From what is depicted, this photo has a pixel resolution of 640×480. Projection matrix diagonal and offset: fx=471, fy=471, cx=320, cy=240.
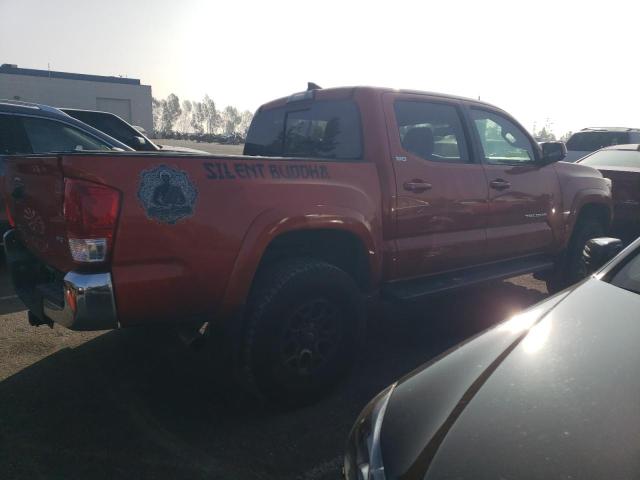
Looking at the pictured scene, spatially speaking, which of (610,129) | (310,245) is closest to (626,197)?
(310,245)

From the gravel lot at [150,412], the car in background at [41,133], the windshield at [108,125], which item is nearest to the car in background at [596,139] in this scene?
Result: the gravel lot at [150,412]

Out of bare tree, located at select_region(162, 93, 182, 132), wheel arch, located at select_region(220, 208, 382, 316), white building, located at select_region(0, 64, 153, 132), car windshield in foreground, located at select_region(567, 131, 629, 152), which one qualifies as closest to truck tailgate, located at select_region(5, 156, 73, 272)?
wheel arch, located at select_region(220, 208, 382, 316)

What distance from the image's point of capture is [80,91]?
47.3 meters

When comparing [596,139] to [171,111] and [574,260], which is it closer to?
[574,260]

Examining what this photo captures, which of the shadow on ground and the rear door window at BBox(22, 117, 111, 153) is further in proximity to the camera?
the rear door window at BBox(22, 117, 111, 153)

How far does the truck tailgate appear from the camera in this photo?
8.05 feet

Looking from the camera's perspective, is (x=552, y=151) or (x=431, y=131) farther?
(x=552, y=151)

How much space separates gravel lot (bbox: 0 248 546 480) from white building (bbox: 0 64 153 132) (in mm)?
48409

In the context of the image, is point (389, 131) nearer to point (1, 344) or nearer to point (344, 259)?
point (344, 259)

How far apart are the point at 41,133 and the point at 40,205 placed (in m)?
3.45

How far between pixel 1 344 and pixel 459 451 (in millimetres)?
3748

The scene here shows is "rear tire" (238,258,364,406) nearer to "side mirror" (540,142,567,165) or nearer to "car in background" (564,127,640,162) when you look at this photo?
"side mirror" (540,142,567,165)

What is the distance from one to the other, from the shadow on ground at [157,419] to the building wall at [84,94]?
48698 millimetres

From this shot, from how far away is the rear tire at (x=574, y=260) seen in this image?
5258 millimetres
